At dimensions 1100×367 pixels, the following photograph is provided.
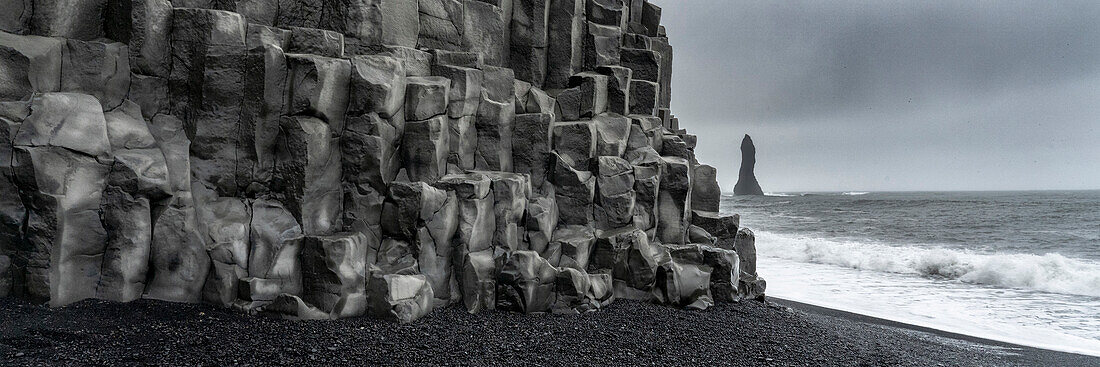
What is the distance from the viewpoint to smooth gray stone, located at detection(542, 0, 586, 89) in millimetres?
17406

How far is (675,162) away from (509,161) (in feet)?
14.4

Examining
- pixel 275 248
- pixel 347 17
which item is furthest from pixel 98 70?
pixel 347 17

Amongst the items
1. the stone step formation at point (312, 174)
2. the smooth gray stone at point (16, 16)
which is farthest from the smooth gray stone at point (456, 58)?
the smooth gray stone at point (16, 16)

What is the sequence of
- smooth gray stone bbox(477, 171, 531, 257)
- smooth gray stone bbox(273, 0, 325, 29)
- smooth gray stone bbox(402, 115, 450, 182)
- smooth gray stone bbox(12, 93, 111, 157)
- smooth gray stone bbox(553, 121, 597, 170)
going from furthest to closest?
smooth gray stone bbox(553, 121, 597, 170), smooth gray stone bbox(273, 0, 325, 29), smooth gray stone bbox(477, 171, 531, 257), smooth gray stone bbox(402, 115, 450, 182), smooth gray stone bbox(12, 93, 111, 157)

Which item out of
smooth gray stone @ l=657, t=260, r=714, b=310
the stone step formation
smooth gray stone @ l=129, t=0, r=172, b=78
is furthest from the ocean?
smooth gray stone @ l=129, t=0, r=172, b=78

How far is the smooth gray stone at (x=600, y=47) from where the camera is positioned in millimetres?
18141

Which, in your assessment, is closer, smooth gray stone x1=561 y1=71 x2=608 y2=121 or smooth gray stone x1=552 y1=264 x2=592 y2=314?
smooth gray stone x1=552 y1=264 x2=592 y2=314

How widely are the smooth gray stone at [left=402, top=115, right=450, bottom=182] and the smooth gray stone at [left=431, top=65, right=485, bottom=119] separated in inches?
36.0

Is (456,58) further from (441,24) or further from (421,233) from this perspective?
(421,233)

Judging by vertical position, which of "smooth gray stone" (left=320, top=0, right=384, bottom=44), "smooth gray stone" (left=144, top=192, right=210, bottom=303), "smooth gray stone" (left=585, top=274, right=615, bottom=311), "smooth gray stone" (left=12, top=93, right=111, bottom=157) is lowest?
"smooth gray stone" (left=585, top=274, right=615, bottom=311)

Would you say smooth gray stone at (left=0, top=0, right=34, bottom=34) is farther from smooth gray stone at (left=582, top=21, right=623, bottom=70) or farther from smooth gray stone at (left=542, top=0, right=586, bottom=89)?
smooth gray stone at (left=582, top=21, right=623, bottom=70)

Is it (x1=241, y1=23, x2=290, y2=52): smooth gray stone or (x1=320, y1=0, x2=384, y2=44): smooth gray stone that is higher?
(x1=320, y1=0, x2=384, y2=44): smooth gray stone

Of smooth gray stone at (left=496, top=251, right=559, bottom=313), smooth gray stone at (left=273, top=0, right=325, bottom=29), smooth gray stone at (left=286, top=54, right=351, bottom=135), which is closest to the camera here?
smooth gray stone at (left=286, top=54, right=351, bottom=135)

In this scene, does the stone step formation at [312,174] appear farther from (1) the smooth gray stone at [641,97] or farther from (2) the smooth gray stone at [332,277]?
(1) the smooth gray stone at [641,97]
